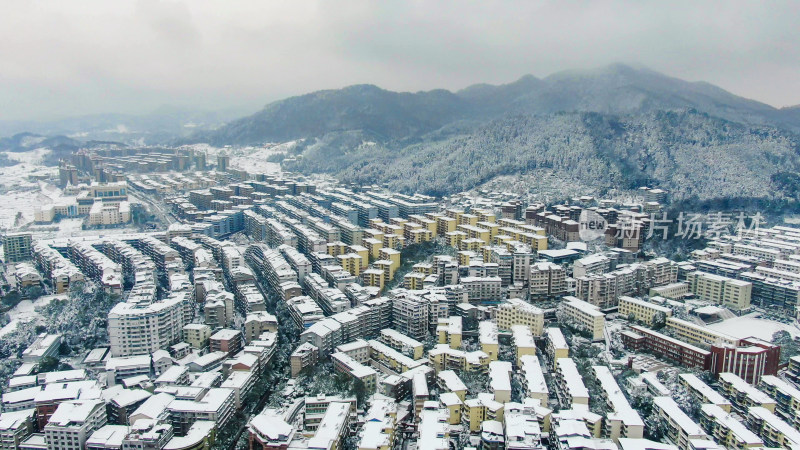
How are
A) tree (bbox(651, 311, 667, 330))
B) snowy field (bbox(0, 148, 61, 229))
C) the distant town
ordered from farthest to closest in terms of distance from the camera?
snowy field (bbox(0, 148, 61, 229)) < tree (bbox(651, 311, 667, 330)) < the distant town

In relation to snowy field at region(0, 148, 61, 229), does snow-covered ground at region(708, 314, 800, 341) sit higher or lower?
lower

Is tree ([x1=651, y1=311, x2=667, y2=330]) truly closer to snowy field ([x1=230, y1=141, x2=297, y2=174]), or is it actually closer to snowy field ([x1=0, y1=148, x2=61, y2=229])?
snowy field ([x1=0, y1=148, x2=61, y2=229])

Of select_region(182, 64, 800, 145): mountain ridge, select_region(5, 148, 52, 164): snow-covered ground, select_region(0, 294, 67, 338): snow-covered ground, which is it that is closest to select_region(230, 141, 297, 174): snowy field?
select_region(182, 64, 800, 145): mountain ridge

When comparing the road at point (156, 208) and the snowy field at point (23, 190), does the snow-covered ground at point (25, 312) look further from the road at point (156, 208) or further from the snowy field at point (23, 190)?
the snowy field at point (23, 190)

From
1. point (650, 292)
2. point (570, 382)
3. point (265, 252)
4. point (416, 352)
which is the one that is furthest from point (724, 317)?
point (265, 252)

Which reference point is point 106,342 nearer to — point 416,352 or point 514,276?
point 416,352

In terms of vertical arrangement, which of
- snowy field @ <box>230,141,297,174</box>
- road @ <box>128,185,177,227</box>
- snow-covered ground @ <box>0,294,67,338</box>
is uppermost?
snowy field @ <box>230,141,297,174</box>

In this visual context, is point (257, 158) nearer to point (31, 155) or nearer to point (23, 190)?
point (23, 190)
